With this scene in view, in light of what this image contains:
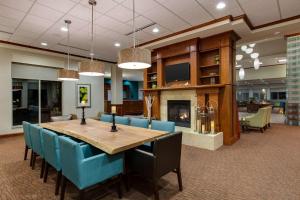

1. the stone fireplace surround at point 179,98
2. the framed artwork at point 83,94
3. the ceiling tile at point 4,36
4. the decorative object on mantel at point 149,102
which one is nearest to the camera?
the ceiling tile at point 4,36

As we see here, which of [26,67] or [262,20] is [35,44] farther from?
[262,20]

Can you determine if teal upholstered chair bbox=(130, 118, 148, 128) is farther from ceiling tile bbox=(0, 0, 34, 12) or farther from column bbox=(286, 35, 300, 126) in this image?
column bbox=(286, 35, 300, 126)

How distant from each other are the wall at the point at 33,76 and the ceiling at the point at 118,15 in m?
0.95

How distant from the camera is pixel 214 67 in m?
4.96

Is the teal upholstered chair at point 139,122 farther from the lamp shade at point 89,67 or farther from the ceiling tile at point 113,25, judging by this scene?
the ceiling tile at point 113,25

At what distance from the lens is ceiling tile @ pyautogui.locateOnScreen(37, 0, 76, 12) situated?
3141 mm

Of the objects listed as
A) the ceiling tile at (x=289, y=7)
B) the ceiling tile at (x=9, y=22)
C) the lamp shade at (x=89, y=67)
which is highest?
the ceiling tile at (x=289, y=7)

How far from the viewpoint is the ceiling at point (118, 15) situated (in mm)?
3268

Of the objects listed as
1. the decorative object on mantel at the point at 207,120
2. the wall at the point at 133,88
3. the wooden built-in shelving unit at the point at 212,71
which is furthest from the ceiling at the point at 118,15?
the wall at the point at 133,88

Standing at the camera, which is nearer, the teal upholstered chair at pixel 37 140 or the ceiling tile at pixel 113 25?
the teal upholstered chair at pixel 37 140

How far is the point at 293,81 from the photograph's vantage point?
6.45 metres

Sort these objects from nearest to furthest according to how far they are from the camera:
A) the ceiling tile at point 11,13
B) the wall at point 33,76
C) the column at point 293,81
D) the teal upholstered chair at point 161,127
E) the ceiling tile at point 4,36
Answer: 1. the teal upholstered chair at point 161,127
2. the ceiling tile at point 11,13
3. the ceiling tile at point 4,36
4. the wall at point 33,76
5. the column at point 293,81

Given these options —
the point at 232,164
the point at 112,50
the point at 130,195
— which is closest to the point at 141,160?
the point at 130,195

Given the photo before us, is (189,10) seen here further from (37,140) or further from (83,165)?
(37,140)
